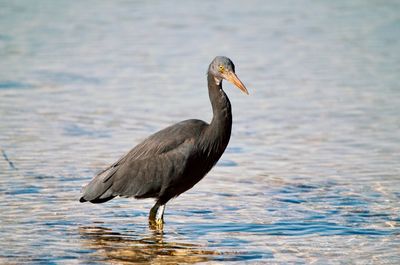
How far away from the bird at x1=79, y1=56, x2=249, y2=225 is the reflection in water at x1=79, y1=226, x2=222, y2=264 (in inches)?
19.1

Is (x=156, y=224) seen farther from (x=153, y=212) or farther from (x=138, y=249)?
(x=138, y=249)

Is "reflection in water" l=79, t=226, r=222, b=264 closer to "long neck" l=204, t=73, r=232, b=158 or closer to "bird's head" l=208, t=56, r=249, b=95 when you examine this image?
"long neck" l=204, t=73, r=232, b=158

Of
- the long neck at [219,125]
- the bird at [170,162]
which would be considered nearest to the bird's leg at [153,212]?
the bird at [170,162]

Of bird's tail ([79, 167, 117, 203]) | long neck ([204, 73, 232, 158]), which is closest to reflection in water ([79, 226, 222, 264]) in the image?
bird's tail ([79, 167, 117, 203])

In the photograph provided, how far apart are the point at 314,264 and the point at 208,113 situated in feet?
20.6

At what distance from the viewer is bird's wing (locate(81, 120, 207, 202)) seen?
342 inches

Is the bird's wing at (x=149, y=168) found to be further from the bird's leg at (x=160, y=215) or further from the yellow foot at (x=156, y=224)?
the yellow foot at (x=156, y=224)

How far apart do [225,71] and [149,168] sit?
1.19 m

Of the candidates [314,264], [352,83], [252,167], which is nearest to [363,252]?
[314,264]

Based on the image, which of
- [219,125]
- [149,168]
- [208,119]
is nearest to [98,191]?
[149,168]

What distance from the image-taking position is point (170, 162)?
8695mm

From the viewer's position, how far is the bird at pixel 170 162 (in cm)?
867

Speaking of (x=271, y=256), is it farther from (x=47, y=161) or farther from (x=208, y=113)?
(x=208, y=113)

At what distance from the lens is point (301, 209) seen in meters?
9.05
